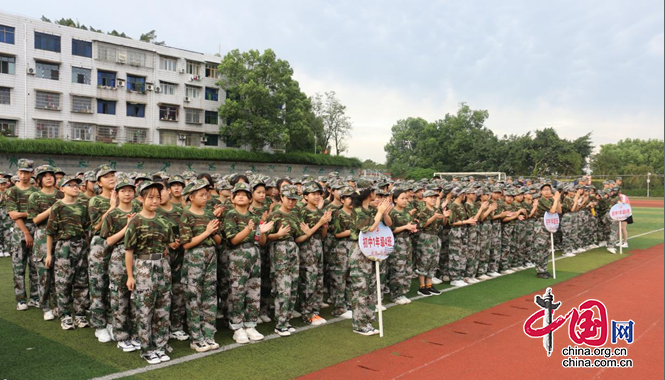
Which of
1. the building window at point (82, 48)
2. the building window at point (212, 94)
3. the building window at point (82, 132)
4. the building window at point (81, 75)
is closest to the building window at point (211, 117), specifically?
the building window at point (212, 94)

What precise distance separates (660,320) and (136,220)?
23.4 feet

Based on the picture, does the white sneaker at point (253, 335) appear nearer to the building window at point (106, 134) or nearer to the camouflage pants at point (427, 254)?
the camouflage pants at point (427, 254)

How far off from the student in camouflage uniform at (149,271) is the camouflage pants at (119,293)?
1.29 feet

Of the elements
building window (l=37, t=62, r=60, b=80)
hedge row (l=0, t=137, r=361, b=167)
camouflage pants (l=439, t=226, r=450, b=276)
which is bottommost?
camouflage pants (l=439, t=226, r=450, b=276)

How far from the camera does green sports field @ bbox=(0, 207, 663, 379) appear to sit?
464 centimetres

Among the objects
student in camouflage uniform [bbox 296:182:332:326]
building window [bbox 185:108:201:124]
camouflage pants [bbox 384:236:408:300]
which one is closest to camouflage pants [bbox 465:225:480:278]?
camouflage pants [bbox 384:236:408:300]

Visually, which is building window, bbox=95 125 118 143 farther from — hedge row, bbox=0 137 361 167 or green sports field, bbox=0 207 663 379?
green sports field, bbox=0 207 663 379

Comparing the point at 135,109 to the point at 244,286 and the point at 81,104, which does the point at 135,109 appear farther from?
the point at 244,286

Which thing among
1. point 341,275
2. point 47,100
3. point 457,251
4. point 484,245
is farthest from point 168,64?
point 341,275

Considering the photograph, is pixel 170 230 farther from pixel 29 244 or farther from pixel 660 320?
pixel 660 320

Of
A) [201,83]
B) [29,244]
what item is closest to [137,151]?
[201,83]

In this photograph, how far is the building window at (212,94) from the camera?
40.3m

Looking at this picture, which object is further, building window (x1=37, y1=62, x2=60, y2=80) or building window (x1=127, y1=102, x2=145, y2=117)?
building window (x1=127, y1=102, x2=145, y2=117)

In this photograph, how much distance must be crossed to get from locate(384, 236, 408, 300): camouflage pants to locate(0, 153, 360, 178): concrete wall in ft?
94.3
